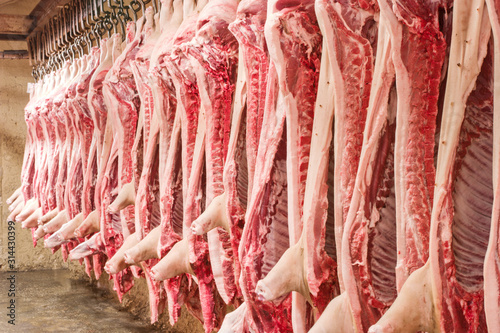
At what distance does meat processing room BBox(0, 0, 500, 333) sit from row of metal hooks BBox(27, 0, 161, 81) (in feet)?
2.41

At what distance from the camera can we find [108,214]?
3061 mm

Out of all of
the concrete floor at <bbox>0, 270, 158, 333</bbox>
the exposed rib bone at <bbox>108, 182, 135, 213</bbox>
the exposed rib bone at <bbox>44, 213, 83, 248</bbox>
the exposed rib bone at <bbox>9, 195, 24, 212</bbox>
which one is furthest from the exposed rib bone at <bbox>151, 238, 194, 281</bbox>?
the exposed rib bone at <bbox>9, 195, 24, 212</bbox>

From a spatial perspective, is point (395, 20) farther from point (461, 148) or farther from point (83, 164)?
point (83, 164)

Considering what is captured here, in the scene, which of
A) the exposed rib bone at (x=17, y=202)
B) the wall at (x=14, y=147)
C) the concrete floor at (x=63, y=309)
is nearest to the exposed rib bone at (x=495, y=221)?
the concrete floor at (x=63, y=309)

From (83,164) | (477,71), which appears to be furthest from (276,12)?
(83,164)

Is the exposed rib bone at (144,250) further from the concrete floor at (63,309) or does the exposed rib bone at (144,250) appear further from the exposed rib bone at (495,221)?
the concrete floor at (63,309)

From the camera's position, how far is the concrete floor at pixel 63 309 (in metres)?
4.57

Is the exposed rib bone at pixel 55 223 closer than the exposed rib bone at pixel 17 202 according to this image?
Yes

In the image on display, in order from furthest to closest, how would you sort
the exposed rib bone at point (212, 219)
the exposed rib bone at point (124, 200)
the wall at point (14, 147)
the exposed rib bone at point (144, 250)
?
the wall at point (14, 147) → the exposed rib bone at point (124, 200) → the exposed rib bone at point (144, 250) → the exposed rib bone at point (212, 219)

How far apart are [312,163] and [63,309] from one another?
3872 millimetres

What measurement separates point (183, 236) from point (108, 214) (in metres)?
0.85

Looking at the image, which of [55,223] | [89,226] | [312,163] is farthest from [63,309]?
[312,163]

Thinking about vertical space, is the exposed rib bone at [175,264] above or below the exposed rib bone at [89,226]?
below

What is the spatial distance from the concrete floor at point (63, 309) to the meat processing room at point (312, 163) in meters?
1.65
